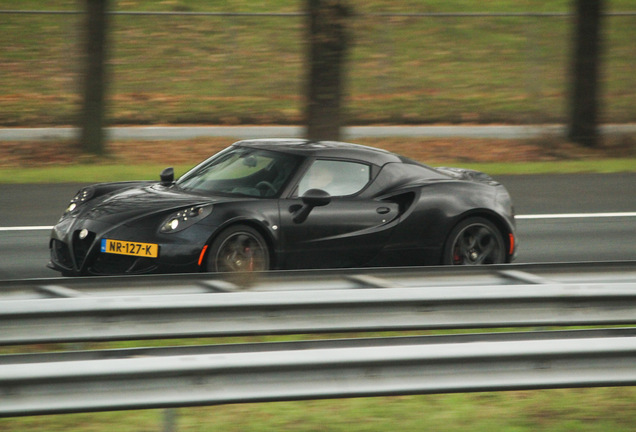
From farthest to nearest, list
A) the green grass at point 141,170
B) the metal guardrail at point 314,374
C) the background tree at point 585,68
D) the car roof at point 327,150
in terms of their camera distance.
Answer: the background tree at point 585,68 → the green grass at point 141,170 → the car roof at point 327,150 → the metal guardrail at point 314,374

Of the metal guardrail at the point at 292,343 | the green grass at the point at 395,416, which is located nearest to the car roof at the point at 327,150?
the metal guardrail at the point at 292,343

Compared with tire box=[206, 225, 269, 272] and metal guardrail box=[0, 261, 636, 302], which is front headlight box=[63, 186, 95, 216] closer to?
tire box=[206, 225, 269, 272]

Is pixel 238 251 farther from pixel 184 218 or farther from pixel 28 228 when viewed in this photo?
pixel 28 228

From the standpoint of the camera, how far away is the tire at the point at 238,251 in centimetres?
795

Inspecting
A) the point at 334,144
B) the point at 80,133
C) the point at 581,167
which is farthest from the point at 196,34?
the point at 334,144

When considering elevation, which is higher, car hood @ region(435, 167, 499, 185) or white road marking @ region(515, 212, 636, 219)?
car hood @ region(435, 167, 499, 185)

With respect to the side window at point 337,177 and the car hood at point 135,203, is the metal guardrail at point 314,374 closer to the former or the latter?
the car hood at point 135,203

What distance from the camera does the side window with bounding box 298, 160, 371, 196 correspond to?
28.2 feet

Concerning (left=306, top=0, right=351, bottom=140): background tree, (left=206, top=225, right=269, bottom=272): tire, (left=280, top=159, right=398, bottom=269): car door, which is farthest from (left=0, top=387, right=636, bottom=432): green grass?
(left=306, top=0, right=351, bottom=140): background tree

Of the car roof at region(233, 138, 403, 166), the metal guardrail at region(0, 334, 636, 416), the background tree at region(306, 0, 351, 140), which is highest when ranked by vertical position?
the background tree at region(306, 0, 351, 140)

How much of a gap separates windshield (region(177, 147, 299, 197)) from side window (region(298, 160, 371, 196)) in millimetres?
173

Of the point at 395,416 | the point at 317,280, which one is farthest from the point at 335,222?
the point at 395,416

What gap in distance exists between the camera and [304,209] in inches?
327

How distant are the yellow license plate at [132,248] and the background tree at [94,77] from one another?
1030 cm
